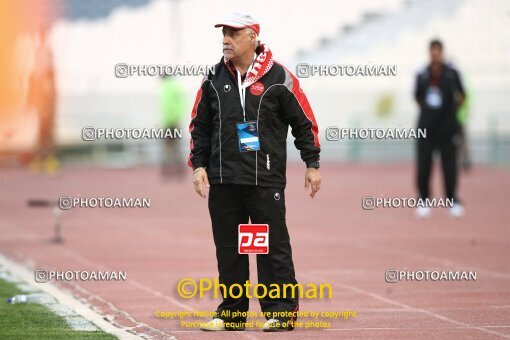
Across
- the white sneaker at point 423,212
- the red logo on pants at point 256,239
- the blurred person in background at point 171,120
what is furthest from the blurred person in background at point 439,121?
the blurred person in background at point 171,120

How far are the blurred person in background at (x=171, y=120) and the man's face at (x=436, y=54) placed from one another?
11784mm

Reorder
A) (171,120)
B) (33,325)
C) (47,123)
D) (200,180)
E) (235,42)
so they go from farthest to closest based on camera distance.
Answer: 1. (47,123)
2. (171,120)
3. (33,325)
4. (200,180)
5. (235,42)

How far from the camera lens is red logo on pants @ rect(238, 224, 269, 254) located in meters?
8.56

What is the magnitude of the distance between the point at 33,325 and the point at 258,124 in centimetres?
196

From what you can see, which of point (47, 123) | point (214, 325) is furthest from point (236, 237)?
point (47, 123)

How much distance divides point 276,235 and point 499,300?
2.53m

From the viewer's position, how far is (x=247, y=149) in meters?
8.47

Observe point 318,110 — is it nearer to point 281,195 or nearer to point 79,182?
point 79,182

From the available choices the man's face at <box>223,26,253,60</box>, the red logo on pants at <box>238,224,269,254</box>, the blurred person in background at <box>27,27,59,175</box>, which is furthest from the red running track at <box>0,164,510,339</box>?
the blurred person in background at <box>27,27,59,175</box>

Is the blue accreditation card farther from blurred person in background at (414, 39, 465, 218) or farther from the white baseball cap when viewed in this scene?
blurred person in background at (414, 39, 465, 218)

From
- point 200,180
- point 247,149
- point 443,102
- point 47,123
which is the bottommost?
point 200,180

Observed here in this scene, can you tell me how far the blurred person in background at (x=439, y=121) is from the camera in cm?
1880

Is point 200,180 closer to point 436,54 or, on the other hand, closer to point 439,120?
point 436,54

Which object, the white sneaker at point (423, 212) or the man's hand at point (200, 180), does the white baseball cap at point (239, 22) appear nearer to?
the man's hand at point (200, 180)
